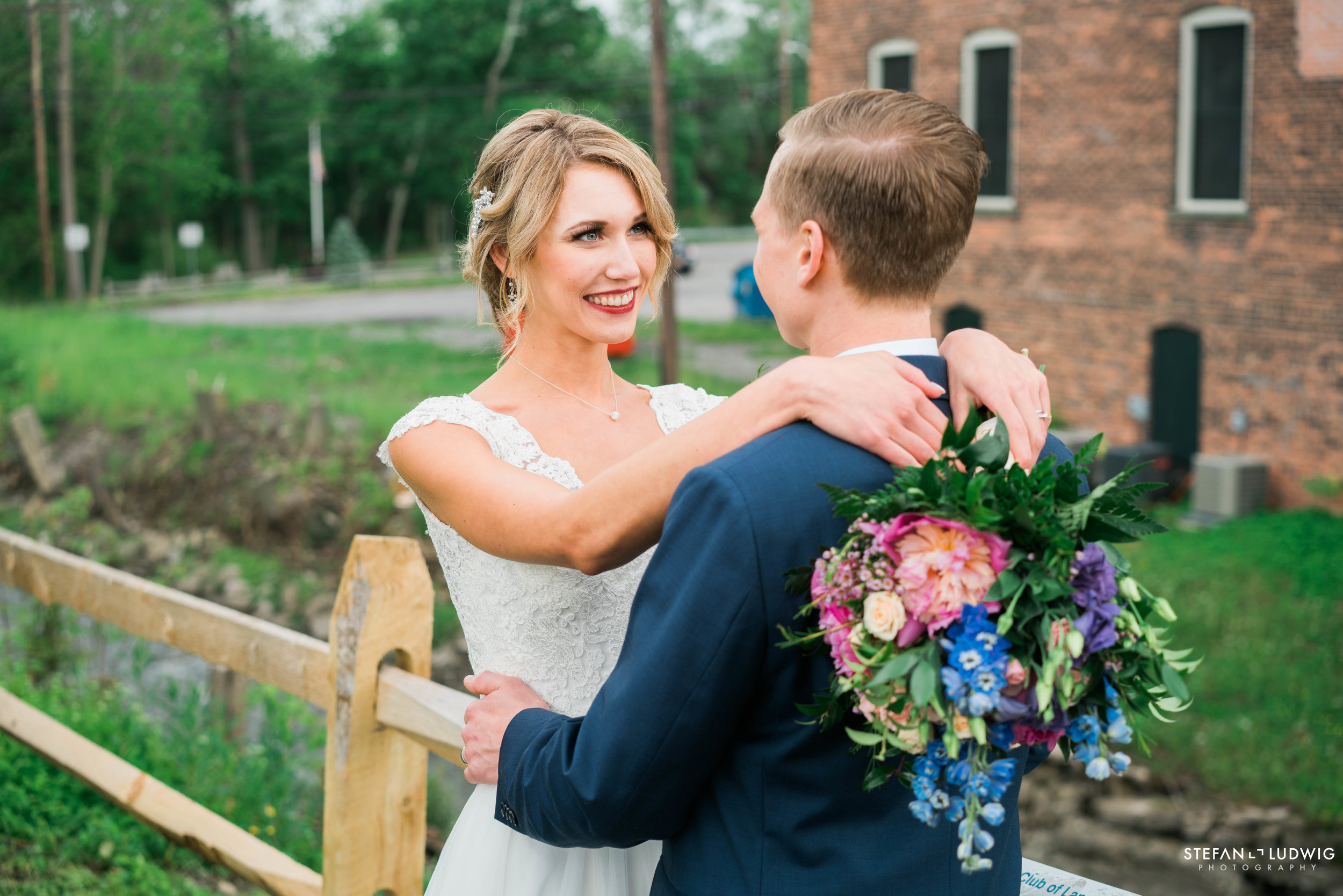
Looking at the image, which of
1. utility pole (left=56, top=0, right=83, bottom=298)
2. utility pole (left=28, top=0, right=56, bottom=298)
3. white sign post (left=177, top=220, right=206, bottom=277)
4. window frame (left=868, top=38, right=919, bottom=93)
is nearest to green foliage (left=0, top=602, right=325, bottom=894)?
window frame (left=868, top=38, right=919, bottom=93)

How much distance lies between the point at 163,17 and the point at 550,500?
158 ft

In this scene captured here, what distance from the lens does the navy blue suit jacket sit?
1.57m

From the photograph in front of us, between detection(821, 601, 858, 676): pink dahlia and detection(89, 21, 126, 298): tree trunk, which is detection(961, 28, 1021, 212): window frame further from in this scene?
detection(89, 21, 126, 298): tree trunk

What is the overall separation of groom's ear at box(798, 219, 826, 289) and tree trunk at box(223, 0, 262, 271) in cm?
5301

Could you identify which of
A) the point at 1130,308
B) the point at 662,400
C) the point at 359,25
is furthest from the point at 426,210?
the point at 662,400

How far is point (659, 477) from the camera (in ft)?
5.97

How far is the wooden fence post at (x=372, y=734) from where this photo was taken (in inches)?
116

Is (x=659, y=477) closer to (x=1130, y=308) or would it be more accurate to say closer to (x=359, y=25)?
(x=1130, y=308)

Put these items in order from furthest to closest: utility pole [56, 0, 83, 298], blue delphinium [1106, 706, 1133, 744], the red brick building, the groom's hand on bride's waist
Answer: utility pole [56, 0, 83, 298] → the red brick building → the groom's hand on bride's waist → blue delphinium [1106, 706, 1133, 744]

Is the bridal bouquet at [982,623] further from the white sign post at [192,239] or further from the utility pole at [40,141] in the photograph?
the white sign post at [192,239]

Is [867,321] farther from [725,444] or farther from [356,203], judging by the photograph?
[356,203]

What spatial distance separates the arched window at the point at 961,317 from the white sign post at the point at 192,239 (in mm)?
31623

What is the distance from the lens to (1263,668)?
1058cm

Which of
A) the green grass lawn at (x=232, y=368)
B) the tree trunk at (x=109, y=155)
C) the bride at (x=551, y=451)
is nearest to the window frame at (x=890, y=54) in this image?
the green grass lawn at (x=232, y=368)
